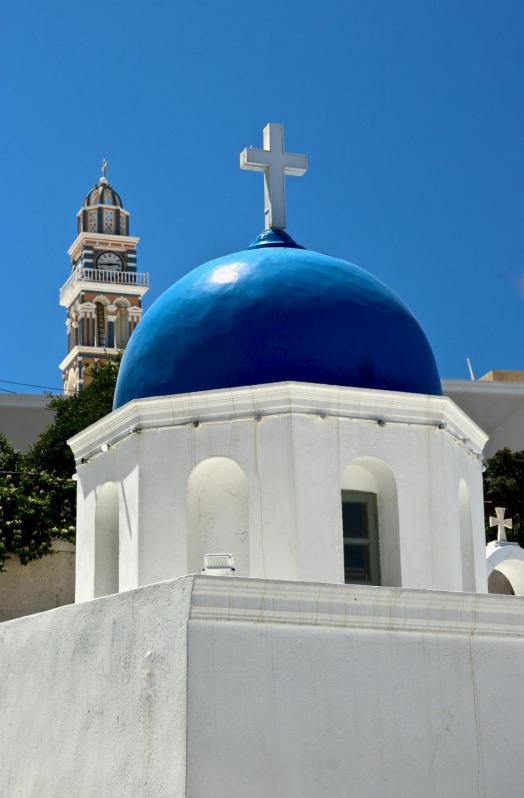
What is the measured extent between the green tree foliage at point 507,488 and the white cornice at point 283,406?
647 inches

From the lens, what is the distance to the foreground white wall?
9.48 meters

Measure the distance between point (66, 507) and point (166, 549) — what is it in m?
13.6

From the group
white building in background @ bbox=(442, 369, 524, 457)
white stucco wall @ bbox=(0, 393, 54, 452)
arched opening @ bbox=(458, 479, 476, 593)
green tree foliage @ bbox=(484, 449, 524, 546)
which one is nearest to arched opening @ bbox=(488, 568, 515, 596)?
green tree foliage @ bbox=(484, 449, 524, 546)

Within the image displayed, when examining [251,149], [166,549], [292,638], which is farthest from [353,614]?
[251,149]

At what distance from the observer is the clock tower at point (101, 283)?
65125mm

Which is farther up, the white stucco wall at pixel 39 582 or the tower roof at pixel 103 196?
the tower roof at pixel 103 196

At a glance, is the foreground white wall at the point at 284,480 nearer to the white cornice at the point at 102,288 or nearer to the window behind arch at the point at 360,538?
the window behind arch at the point at 360,538

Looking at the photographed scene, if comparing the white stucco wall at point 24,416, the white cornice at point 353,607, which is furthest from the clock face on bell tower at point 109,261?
the white cornice at point 353,607

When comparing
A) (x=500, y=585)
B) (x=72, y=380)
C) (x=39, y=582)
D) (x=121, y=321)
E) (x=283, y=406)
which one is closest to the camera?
(x=283, y=406)

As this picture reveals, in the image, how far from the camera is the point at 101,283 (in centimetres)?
6531

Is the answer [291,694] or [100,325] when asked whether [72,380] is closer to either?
[100,325]

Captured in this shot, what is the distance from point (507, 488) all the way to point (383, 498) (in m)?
17.8

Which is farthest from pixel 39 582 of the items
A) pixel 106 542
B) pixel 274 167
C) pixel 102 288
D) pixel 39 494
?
pixel 102 288

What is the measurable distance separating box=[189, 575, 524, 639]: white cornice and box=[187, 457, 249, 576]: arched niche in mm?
1263
